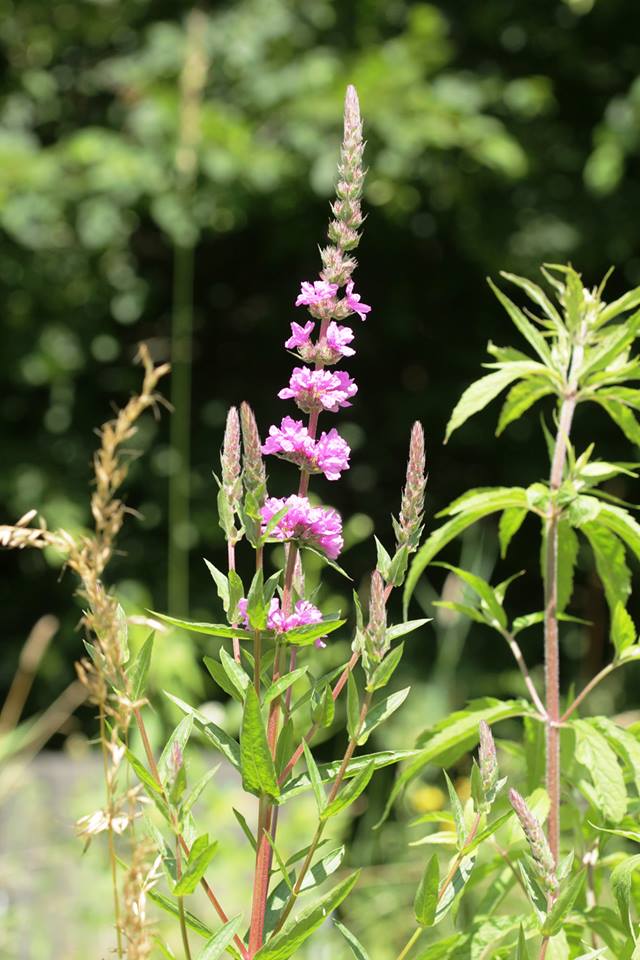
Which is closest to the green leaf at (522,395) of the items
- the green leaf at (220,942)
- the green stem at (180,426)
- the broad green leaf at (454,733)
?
the broad green leaf at (454,733)

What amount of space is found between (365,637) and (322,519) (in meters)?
0.10

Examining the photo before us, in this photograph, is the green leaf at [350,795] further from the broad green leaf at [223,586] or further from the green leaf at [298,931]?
the broad green leaf at [223,586]

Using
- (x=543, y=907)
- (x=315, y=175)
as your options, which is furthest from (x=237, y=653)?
(x=315, y=175)

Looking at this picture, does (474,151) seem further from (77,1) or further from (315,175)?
(77,1)

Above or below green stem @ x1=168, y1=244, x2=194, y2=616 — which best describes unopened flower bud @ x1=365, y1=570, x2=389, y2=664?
below

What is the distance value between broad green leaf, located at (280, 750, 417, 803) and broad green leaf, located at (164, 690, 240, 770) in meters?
0.05

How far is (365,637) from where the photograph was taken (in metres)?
0.85

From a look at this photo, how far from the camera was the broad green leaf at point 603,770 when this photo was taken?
3.57 ft

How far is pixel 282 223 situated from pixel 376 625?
3779 millimetres

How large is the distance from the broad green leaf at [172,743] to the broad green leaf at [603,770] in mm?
407

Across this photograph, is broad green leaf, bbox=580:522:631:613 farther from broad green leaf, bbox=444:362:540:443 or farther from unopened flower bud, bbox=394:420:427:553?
unopened flower bud, bbox=394:420:427:553

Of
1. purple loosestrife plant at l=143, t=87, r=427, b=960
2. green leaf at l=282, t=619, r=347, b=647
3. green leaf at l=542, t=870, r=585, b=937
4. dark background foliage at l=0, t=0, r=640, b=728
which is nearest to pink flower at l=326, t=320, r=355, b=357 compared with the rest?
purple loosestrife plant at l=143, t=87, r=427, b=960

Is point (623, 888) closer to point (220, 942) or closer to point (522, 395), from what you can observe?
point (220, 942)

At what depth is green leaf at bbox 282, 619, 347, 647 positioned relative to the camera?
85 centimetres
